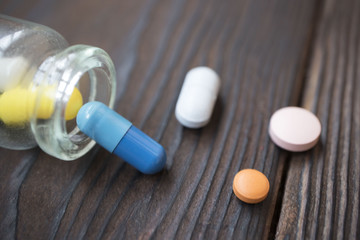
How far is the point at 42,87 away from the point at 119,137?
0.15 m

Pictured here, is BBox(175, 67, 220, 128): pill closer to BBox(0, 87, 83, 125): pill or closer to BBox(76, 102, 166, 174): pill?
BBox(76, 102, 166, 174): pill

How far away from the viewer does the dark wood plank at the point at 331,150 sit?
595mm

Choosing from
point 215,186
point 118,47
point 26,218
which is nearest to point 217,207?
point 215,186

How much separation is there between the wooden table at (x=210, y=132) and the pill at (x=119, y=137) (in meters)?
0.05

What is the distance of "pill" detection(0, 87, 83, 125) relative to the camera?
0.57 meters

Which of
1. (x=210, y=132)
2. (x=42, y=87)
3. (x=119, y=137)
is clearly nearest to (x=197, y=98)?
(x=210, y=132)

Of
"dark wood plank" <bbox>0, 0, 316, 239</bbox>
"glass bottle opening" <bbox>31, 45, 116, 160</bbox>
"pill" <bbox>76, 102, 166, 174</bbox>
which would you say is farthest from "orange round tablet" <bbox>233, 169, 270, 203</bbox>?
"glass bottle opening" <bbox>31, 45, 116, 160</bbox>

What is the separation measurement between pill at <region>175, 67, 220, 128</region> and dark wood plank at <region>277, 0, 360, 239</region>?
0.20m

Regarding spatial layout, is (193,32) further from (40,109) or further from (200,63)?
(40,109)

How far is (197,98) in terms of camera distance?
28.7 inches

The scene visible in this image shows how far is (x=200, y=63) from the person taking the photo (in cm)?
86

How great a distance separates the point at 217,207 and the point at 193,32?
1.57ft

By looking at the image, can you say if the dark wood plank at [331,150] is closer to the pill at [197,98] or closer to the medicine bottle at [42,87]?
the pill at [197,98]

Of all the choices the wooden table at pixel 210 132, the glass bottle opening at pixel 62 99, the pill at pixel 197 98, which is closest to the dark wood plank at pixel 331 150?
the wooden table at pixel 210 132
